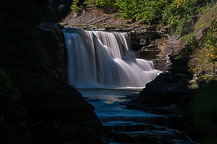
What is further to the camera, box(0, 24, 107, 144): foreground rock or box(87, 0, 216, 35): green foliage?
box(87, 0, 216, 35): green foliage

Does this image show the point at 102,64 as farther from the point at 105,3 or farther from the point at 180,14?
the point at 105,3

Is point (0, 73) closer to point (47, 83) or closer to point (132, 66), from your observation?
point (47, 83)

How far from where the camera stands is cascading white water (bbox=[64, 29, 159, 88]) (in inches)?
760

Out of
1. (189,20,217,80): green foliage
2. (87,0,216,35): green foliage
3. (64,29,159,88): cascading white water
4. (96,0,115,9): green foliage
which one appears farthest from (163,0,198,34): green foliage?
(96,0,115,9): green foliage

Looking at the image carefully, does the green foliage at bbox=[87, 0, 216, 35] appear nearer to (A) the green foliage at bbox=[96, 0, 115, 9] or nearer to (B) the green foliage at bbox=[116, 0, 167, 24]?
(B) the green foliage at bbox=[116, 0, 167, 24]

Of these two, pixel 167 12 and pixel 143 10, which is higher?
pixel 143 10

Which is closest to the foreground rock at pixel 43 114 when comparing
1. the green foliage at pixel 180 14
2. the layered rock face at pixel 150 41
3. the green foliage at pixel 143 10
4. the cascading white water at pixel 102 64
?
the cascading white water at pixel 102 64

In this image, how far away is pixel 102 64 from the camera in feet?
69.6

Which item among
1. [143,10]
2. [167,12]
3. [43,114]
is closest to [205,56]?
[43,114]

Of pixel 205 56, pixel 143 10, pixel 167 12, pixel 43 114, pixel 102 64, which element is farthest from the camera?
pixel 143 10

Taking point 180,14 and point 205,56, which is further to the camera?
point 180,14

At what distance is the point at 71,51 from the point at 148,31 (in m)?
8.39

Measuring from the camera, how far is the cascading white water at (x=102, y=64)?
19312 mm

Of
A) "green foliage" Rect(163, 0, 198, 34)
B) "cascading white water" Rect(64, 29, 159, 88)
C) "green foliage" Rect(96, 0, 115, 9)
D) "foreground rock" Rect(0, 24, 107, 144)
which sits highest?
"green foliage" Rect(96, 0, 115, 9)
